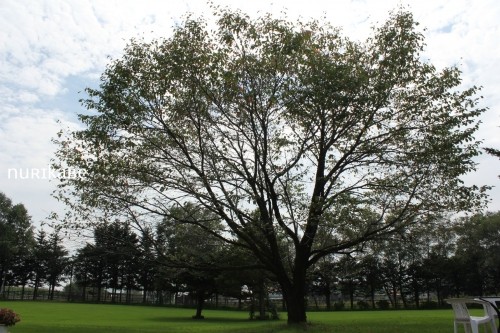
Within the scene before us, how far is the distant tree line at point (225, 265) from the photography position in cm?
1864

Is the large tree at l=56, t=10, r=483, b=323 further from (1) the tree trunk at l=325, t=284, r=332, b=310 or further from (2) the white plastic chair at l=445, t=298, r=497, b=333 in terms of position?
(1) the tree trunk at l=325, t=284, r=332, b=310

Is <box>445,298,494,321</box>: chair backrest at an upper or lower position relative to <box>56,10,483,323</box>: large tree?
lower

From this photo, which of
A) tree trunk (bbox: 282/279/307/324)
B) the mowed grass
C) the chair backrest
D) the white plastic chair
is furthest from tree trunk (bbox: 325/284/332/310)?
the chair backrest

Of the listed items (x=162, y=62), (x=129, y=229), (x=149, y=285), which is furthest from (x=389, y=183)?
(x=149, y=285)

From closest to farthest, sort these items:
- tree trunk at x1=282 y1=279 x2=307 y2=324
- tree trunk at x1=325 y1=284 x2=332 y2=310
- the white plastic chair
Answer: the white plastic chair
tree trunk at x1=282 y1=279 x2=307 y2=324
tree trunk at x1=325 y1=284 x2=332 y2=310

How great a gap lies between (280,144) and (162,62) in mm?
4722

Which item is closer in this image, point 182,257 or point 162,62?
point 162,62

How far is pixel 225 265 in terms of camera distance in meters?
21.4

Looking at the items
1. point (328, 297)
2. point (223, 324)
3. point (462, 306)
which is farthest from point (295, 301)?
point (328, 297)

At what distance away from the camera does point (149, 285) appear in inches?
2808

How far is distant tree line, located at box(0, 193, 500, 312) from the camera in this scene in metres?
18.6

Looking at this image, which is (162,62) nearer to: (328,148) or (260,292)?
(328,148)

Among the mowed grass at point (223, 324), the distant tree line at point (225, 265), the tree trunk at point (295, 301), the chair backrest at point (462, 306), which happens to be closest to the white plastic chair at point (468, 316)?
the chair backrest at point (462, 306)

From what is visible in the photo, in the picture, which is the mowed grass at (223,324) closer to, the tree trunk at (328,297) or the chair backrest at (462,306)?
the chair backrest at (462,306)
